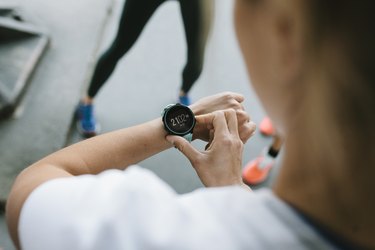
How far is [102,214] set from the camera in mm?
445

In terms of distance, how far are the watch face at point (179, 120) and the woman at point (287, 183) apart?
42 centimetres

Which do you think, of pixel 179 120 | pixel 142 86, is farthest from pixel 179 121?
pixel 142 86

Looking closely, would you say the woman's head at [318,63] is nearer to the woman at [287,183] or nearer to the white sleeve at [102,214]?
the woman at [287,183]

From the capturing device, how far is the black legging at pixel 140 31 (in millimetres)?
1500

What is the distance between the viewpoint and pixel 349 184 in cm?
39

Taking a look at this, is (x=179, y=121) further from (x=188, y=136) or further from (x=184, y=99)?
(x=184, y=99)

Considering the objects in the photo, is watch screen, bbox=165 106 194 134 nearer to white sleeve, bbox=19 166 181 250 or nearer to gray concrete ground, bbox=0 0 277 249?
white sleeve, bbox=19 166 181 250

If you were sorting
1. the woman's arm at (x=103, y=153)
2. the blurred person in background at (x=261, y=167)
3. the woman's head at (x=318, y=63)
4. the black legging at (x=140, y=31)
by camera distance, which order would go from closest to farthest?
the woman's head at (x=318, y=63), the woman's arm at (x=103, y=153), the black legging at (x=140, y=31), the blurred person in background at (x=261, y=167)

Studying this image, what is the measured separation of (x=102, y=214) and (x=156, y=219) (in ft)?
0.21

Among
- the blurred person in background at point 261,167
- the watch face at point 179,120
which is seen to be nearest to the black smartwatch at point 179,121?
the watch face at point 179,120

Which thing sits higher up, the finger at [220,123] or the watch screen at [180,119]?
the finger at [220,123]

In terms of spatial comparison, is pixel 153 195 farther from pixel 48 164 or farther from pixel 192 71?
pixel 192 71

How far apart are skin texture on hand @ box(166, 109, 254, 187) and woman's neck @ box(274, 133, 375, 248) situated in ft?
1.21

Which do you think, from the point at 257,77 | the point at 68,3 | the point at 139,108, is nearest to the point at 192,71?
the point at 139,108
